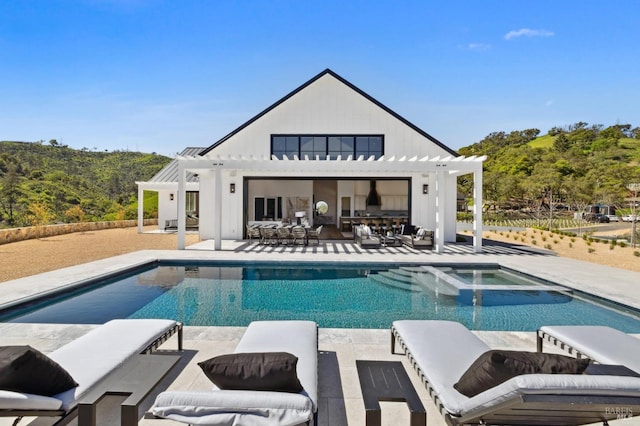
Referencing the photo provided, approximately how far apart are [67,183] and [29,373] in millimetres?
40018

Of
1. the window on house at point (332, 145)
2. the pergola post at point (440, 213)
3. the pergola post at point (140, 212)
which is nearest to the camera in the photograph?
the pergola post at point (440, 213)

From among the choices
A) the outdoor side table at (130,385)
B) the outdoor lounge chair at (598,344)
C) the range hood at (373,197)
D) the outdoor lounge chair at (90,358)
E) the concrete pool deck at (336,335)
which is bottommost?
the concrete pool deck at (336,335)

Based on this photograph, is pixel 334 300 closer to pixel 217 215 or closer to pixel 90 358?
pixel 90 358

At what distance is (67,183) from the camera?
34.5 metres

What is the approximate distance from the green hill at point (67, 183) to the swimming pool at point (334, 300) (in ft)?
46.3

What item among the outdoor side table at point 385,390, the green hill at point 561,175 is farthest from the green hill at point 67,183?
the green hill at point 561,175

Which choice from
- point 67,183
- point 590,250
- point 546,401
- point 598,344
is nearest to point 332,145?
point 590,250

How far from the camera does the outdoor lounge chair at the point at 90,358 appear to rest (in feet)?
7.38

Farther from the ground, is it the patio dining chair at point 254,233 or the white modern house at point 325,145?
the white modern house at point 325,145

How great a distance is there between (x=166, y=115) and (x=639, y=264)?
83.5 ft

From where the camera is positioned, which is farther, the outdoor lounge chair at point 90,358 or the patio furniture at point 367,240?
the patio furniture at point 367,240

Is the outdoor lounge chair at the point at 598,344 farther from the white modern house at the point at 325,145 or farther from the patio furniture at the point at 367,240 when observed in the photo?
the white modern house at the point at 325,145

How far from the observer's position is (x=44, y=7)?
15836mm

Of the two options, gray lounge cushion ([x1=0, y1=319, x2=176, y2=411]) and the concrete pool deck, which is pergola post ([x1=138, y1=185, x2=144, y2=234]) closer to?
the concrete pool deck
